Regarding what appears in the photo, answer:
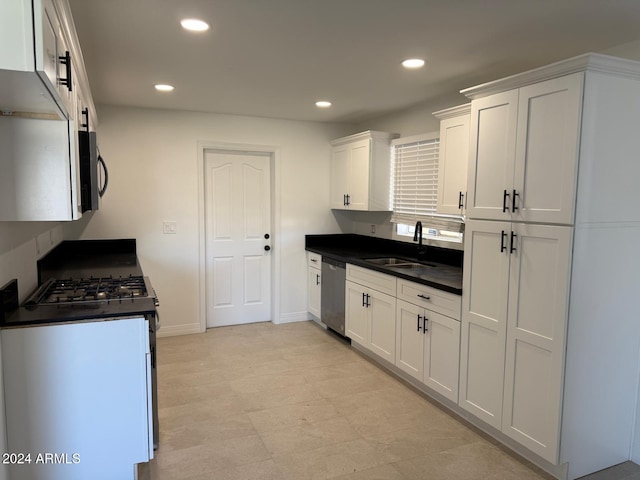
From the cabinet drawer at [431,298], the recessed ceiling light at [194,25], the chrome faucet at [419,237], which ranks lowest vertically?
the cabinet drawer at [431,298]

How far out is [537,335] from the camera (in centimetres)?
233

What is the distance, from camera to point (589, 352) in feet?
7.44

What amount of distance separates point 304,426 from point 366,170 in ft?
8.33

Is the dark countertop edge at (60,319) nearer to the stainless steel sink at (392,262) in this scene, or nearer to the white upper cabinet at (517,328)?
the white upper cabinet at (517,328)

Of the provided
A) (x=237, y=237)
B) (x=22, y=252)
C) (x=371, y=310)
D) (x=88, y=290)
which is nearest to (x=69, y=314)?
(x=88, y=290)

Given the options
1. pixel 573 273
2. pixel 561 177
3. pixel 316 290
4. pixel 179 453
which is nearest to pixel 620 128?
pixel 561 177

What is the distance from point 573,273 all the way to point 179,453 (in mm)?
2355

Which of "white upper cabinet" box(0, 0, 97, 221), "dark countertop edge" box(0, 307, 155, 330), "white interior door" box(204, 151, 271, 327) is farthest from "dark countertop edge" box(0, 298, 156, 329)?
"white interior door" box(204, 151, 271, 327)

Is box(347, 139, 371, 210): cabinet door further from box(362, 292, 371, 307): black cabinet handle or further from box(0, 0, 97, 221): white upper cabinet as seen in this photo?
box(0, 0, 97, 221): white upper cabinet

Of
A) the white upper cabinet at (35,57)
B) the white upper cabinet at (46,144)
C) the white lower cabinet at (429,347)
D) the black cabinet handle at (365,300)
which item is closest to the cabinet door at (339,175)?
the black cabinet handle at (365,300)

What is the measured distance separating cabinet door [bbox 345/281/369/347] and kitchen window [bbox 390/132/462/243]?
78 centimetres

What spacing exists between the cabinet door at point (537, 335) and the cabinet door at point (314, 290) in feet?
8.62

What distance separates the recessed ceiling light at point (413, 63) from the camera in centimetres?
279

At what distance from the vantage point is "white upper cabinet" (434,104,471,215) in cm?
319
